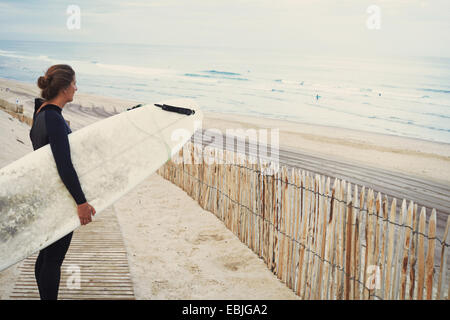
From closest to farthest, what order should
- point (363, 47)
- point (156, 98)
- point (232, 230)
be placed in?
1. point (232, 230)
2. point (156, 98)
3. point (363, 47)

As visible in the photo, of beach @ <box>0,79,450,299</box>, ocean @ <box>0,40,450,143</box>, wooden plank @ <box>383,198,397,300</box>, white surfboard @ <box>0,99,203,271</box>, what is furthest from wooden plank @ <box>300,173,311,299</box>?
ocean @ <box>0,40,450,143</box>

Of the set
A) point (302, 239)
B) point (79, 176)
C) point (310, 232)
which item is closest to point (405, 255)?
point (310, 232)

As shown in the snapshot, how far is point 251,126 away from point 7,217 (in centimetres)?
1366

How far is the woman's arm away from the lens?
216 centimetres

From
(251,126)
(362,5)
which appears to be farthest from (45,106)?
(362,5)

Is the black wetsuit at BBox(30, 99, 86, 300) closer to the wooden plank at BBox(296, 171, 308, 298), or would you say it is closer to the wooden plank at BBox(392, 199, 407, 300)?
the wooden plank at BBox(296, 171, 308, 298)

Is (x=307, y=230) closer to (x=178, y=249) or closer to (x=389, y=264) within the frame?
(x=389, y=264)

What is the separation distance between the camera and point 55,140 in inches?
85.2

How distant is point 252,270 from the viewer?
3.77 m

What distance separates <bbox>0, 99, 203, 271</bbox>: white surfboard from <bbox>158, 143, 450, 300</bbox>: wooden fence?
102 cm

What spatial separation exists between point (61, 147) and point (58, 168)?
13 centimetres

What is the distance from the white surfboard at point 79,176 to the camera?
2564 millimetres

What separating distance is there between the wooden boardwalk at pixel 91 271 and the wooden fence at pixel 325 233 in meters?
1.33
